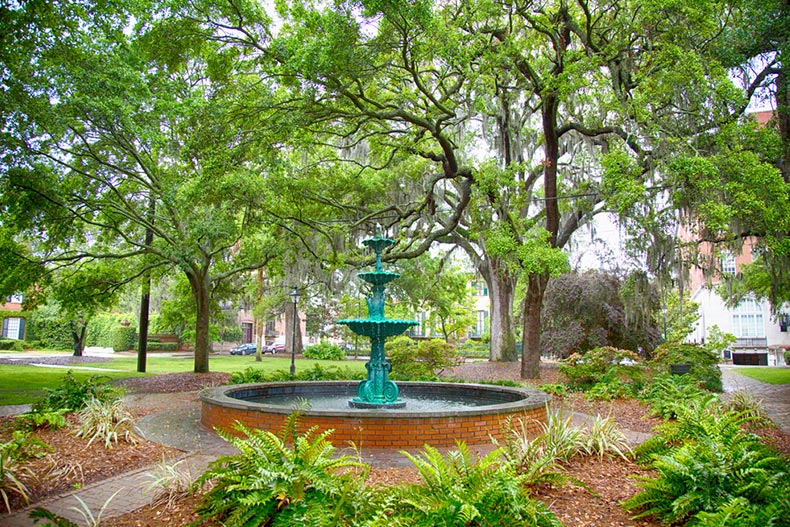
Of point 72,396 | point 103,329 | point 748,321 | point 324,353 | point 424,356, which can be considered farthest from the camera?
point 103,329

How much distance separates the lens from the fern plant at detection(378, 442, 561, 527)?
362 cm

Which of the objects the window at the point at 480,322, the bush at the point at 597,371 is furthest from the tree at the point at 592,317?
the window at the point at 480,322

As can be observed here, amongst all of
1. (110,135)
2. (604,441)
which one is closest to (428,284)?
(110,135)

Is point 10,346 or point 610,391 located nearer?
point 610,391

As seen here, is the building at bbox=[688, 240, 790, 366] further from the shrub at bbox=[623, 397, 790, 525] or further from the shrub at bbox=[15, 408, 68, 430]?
the shrub at bbox=[15, 408, 68, 430]

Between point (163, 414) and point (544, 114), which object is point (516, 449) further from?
point (544, 114)

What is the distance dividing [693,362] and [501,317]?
8.24 m

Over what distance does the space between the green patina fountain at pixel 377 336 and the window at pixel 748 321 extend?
38.3m

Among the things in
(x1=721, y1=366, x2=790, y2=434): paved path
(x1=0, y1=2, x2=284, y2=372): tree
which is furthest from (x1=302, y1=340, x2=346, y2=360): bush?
(x1=721, y1=366, x2=790, y2=434): paved path

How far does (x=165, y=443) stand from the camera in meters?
7.42

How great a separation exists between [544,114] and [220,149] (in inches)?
370

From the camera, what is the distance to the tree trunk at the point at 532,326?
17094 mm

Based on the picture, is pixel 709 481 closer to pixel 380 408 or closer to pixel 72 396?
pixel 380 408

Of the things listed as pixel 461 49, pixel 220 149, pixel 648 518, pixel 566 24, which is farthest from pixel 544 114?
pixel 648 518
